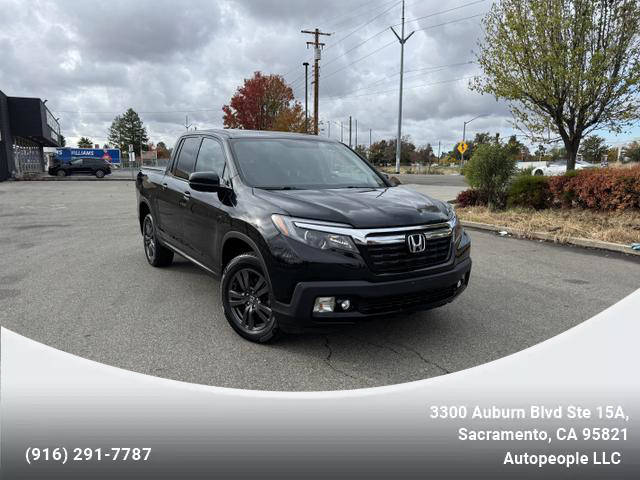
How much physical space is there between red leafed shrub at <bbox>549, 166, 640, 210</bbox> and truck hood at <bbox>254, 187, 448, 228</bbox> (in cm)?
684

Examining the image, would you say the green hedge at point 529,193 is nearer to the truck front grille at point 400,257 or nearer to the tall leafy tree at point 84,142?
the truck front grille at point 400,257

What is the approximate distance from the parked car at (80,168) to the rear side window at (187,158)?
124ft

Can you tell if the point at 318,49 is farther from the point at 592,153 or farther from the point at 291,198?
the point at 592,153

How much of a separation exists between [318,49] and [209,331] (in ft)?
100

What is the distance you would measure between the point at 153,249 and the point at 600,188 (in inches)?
337

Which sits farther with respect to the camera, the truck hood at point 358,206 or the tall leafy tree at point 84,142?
the tall leafy tree at point 84,142

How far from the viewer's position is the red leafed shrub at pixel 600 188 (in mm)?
8812

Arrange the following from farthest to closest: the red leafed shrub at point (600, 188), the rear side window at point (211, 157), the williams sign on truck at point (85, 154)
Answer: the williams sign on truck at point (85, 154) → the red leafed shrub at point (600, 188) → the rear side window at point (211, 157)

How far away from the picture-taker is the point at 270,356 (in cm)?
354

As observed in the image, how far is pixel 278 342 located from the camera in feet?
12.3

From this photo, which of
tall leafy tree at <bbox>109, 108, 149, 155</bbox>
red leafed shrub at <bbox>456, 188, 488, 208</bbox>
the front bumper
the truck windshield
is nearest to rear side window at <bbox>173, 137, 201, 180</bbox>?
the truck windshield

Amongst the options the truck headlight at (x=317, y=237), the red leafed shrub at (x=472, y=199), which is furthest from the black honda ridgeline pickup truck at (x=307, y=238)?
the red leafed shrub at (x=472, y=199)

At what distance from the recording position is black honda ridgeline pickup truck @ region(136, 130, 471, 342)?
127 inches

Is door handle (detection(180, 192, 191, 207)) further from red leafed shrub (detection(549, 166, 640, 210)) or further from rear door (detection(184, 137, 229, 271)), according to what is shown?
red leafed shrub (detection(549, 166, 640, 210))
